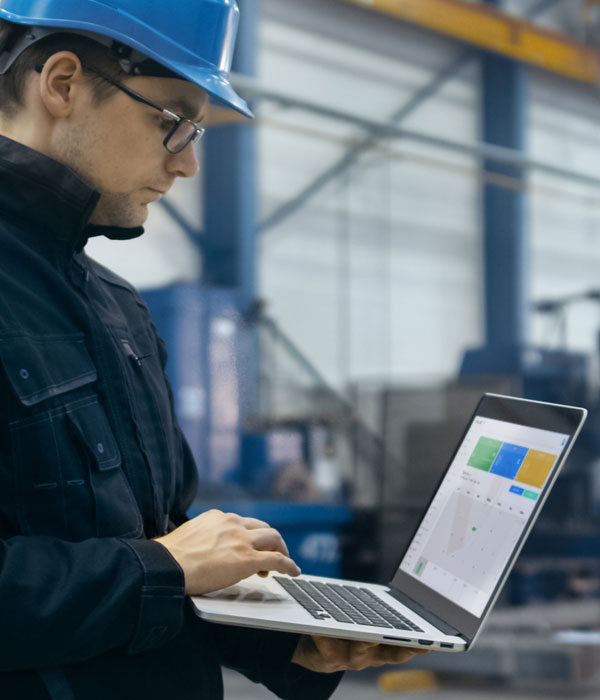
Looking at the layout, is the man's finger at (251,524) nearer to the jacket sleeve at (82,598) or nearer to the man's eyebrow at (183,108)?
the jacket sleeve at (82,598)

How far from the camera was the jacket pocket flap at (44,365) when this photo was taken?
953 millimetres

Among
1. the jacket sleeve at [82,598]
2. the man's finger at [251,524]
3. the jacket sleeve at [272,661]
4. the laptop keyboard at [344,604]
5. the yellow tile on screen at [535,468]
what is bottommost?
the jacket sleeve at [272,661]

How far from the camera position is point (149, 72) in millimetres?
1088

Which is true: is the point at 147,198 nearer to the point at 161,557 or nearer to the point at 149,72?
the point at 149,72

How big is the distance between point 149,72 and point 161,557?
55cm

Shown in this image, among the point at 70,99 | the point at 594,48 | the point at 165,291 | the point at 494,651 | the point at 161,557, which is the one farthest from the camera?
the point at 594,48

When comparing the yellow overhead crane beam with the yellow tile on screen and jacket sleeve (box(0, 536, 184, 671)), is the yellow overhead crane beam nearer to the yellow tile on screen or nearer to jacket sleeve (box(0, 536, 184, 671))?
the yellow tile on screen

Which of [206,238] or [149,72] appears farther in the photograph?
[206,238]

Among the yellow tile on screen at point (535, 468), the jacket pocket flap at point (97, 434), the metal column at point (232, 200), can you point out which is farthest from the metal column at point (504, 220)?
the jacket pocket flap at point (97, 434)

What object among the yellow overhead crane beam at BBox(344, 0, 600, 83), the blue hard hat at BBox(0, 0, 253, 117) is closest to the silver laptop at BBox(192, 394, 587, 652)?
the blue hard hat at BBox(0, 0, 253, 117)

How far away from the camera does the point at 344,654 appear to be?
44.8 inches

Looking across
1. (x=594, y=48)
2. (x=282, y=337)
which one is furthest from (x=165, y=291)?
(x=594, y=48)

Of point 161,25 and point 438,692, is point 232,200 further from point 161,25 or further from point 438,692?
point 161,25

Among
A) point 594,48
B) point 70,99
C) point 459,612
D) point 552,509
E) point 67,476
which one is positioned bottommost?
point 552,509
